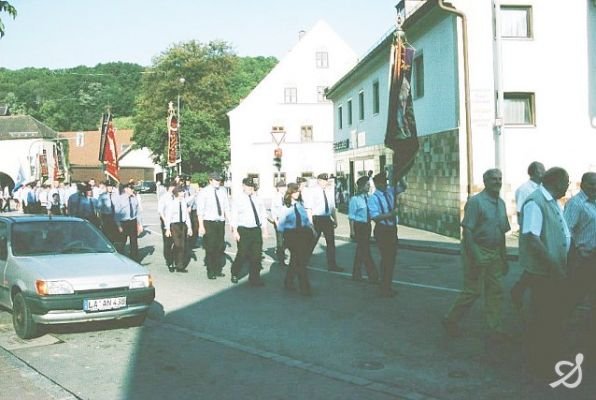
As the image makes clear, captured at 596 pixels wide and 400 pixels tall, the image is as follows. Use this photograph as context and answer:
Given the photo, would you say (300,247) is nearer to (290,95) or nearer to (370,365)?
(370,365)

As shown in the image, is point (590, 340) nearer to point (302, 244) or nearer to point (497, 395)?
point (497, 395)

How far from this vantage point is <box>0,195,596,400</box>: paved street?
564 centimetres

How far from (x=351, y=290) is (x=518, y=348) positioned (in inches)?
163

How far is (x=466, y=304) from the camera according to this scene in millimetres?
7164

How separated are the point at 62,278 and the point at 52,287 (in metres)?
0.14

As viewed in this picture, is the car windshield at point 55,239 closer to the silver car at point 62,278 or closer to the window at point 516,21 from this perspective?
the silver car at point 62,278

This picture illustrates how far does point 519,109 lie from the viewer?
61.1 feet

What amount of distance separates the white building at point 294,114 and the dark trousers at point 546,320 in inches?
1762

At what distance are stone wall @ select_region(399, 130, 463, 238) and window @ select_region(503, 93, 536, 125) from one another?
1.66m

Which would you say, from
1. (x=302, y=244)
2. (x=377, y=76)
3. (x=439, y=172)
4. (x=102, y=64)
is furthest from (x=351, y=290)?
(x=102, y=64)

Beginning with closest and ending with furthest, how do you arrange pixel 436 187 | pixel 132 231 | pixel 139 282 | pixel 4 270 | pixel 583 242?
pixel 583 242 → pixel 139 282 → pixel 4 270 → pixel 132 231 → pixel 436 187

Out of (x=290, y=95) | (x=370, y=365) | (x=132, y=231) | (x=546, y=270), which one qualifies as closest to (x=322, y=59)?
(x=290, y=95)

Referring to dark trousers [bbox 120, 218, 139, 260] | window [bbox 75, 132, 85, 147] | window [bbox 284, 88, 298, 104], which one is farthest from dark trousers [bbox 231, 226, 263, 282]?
window [bbox 75, 132, 85, 147]

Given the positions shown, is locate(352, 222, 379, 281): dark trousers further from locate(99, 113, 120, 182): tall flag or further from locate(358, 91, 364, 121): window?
locate(358, 91, 364, 121): window
